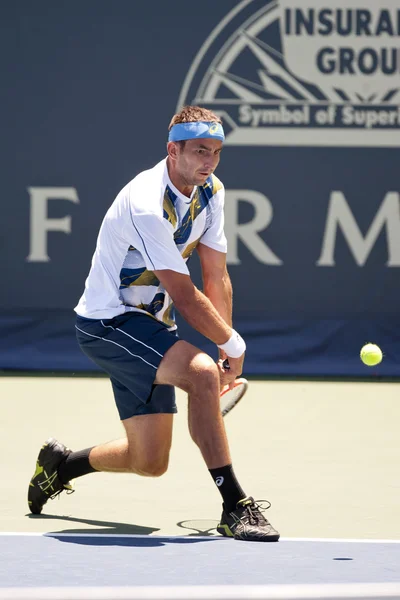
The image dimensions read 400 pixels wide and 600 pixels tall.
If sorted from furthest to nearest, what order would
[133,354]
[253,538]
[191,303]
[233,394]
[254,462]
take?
[254,462]
[233,394]
[133,354]
[191,303]
[253,538]

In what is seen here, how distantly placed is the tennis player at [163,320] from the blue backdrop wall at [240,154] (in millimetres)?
4119

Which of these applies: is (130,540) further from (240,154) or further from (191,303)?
(240,154)

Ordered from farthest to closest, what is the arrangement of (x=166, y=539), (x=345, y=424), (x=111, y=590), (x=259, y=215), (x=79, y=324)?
(x=259, y=215) → (x=345, y=424) → (x=79, y=324) → (x=166, y=539) → (x=111, y=590)

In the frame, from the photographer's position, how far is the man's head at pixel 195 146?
3.96 meters

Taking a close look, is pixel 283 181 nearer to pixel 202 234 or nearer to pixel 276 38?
pixel 276 38

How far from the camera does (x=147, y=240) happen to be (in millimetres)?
3896

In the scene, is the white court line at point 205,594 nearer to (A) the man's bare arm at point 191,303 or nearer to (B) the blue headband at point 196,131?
(A) the man's bare arm at point 191,303

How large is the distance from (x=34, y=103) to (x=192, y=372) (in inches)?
195

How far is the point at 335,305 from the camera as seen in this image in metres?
8.38

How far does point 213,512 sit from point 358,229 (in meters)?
4.36

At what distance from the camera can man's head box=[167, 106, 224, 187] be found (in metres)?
3.96

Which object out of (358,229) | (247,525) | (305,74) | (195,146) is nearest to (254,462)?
(247,525)

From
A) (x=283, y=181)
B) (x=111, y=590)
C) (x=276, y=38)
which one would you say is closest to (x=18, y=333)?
(x=283, y=181)

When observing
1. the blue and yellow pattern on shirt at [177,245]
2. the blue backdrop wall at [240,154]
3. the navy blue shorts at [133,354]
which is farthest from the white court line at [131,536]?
the blue backdrop wall at [240,154]
